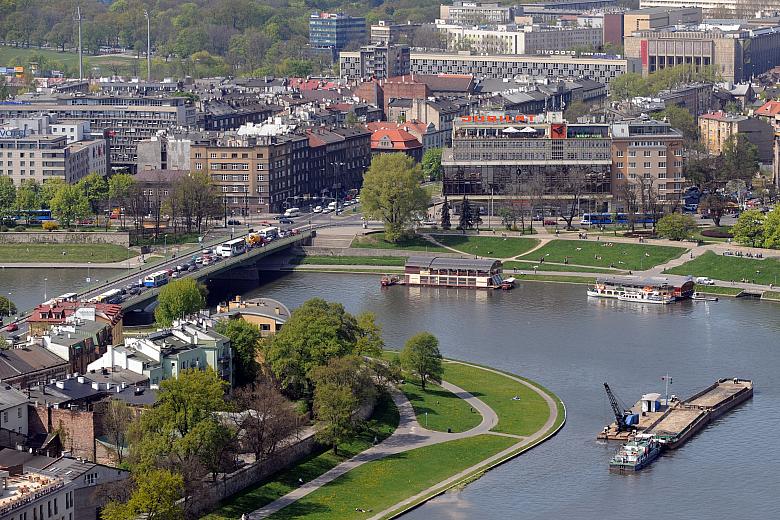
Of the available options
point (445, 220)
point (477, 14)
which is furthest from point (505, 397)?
point (477, 14)

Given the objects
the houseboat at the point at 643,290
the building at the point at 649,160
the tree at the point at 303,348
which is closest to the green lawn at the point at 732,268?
the houseboat at the point at 643,290

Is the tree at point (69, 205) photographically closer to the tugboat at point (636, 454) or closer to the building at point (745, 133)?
the building at point (745, 133)

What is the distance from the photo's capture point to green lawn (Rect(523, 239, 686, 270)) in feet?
293

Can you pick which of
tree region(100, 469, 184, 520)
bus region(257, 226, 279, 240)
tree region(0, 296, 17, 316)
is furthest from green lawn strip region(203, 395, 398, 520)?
bus region(257, 226, 279, 240)

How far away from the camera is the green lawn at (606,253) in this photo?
293 ft

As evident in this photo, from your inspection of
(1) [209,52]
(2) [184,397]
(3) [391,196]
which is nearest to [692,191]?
(3) [391,196]

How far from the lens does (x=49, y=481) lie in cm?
4672

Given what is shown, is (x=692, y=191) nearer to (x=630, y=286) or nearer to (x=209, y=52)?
(x=630, y=286)

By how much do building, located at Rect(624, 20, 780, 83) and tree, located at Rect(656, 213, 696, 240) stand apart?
59309mm

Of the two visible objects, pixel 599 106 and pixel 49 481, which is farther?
pixel 599 106

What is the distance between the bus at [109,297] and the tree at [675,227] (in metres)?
28.0

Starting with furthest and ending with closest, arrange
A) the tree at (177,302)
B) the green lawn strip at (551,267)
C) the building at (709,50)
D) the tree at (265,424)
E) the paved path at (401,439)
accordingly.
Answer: the building at (709,50) < the green lawn strip at (551,267) < the tree at (177,302) < the tree at (265,424) < the paved path at (401,439)

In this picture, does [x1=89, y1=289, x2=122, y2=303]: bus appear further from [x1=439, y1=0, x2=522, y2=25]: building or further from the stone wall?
[x1=439, y1=0, x2=522, y2=25]: building

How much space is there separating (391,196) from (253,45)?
79.1m
